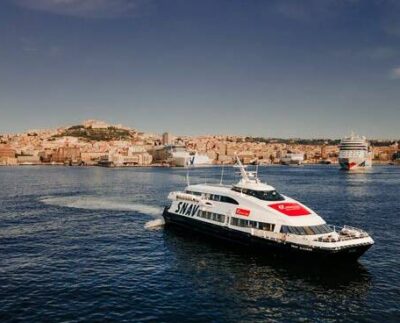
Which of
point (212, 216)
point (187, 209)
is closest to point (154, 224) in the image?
point (187, 209)

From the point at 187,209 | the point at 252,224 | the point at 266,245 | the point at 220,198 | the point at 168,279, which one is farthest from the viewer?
the point at 187,209

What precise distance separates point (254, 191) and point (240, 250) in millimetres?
5748

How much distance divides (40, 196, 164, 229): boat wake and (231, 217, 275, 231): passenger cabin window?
21.9m

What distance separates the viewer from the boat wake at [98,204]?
227 feet

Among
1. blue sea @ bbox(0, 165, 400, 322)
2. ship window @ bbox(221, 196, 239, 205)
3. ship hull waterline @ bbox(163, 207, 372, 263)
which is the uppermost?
ship window @ bbox(221, 196, 239, 205)

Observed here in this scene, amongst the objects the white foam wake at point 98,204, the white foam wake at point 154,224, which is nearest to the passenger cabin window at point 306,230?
the white foam wake at point 154,224

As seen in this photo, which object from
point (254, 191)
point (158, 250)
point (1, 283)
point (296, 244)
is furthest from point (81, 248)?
point (296, 244)

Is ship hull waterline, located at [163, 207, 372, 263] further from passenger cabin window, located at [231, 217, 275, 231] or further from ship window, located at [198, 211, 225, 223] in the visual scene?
passenger cabin window, located at [231, 217, 275, 231]

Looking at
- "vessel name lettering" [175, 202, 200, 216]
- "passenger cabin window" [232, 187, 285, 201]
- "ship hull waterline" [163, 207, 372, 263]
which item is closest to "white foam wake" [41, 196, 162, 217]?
"vessel name lettering" [175, 202, 200, 216]

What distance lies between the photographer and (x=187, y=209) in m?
49.6

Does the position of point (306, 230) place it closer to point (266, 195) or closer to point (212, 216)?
point (266, 195)

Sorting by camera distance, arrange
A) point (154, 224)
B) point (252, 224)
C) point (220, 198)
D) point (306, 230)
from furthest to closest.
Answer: point (154, 224)
point (220, 198)
point (252, 224)
point (306, 230)

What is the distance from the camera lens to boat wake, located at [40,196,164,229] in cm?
6912

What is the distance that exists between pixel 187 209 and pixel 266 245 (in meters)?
13.1
